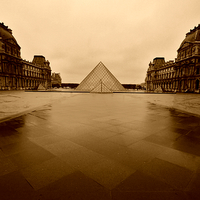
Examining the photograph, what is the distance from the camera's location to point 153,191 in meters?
1.50

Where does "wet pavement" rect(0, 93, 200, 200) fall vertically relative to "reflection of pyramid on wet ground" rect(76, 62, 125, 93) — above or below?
Answer: below

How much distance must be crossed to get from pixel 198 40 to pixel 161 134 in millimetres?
47753

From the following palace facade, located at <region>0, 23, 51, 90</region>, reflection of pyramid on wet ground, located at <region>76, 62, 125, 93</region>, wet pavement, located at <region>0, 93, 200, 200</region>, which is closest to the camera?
wet pavement, located at <region>0, 93, 200, 200</region>

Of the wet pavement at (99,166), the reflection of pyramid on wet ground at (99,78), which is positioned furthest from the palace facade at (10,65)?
the wet pavement at (99,166)

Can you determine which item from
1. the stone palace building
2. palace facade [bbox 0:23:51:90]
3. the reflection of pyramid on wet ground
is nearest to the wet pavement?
the reflection of pyramid on wet ground

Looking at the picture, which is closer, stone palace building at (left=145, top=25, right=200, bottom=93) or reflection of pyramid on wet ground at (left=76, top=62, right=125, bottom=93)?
stone palace building at (left=145, top=25, right=200, bottom=93)

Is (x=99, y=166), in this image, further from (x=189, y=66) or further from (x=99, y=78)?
(x=189, y=66)

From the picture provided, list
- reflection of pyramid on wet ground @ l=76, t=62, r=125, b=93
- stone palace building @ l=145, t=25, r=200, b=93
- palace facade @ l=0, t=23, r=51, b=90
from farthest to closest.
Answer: palace facade @ l=0, t=23, r=51, b=90 < reflection of pyramid on wet ground @ l=76, t=62, r=125, b=93 < stone palace building @ l=145, t=25, r=200, b=93

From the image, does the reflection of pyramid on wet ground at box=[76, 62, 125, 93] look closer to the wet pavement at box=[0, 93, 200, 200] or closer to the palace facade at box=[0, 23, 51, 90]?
the palace facade at box=[0, 23, 51, 90]

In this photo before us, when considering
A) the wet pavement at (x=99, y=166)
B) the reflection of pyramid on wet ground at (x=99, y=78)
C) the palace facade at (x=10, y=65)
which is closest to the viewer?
the wet pavement at (x=99, y=166)

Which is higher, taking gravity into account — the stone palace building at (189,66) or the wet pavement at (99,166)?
the stone palace building at (189,66)

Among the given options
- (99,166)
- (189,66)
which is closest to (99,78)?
(189,66)

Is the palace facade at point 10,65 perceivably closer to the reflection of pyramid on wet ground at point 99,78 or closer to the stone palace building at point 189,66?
the reflection of pyramid on wet ground at point 99,78

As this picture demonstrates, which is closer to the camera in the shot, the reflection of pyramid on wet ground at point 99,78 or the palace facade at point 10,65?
the reflection of pyramid on wet ground at point 99,78
